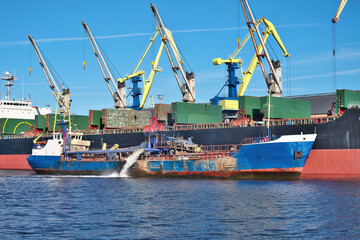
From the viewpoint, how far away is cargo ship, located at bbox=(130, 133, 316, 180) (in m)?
36.9

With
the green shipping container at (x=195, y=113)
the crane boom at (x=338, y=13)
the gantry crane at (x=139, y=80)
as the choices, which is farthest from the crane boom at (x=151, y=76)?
the crane boom at (x=338, y=13)

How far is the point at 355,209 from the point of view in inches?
928

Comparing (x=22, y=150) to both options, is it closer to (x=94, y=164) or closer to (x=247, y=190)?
(x=94, y=164)

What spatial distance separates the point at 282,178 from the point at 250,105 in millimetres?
20342

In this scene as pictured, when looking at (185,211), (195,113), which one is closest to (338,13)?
(195,113)

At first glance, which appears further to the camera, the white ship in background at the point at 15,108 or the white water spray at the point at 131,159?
the white ship in background at the point at 15,108

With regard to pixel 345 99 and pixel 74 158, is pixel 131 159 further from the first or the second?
pixel 345 99

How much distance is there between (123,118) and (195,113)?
11779mm

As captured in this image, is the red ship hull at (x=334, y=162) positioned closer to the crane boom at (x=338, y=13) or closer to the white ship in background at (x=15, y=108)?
the crane boom at (x=338, y=13)

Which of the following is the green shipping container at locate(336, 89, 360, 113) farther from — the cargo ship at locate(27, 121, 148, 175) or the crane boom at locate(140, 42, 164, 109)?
the crane boom at locate(140, 42, 164, 109)

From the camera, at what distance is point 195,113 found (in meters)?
60.6

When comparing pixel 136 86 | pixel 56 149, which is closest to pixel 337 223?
pixel 56 149

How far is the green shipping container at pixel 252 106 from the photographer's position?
5650cm

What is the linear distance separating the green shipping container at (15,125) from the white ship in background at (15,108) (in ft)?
14.0
